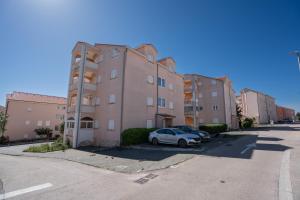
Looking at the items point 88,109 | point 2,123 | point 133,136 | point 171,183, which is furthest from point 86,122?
point 2,123

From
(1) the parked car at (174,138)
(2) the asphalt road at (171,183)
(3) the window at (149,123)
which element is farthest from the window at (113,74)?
(2) the asphalt road at (171,183)

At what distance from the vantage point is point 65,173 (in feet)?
26.1

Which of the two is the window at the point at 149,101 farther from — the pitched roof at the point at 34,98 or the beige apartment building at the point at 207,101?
the pitched roof at the point at 34,98

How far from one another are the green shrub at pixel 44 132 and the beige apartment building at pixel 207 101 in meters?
29.1

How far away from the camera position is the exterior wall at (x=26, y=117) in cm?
3241

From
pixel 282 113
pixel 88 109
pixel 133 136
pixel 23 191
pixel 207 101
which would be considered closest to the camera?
pixel 23 191

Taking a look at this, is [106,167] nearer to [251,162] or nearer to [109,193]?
[109,193]

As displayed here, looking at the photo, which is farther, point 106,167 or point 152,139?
point 152,139

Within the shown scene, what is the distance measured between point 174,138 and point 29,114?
3330 centimetres

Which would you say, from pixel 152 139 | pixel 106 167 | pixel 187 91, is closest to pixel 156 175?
pixel 106 167

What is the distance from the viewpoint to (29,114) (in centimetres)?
3453

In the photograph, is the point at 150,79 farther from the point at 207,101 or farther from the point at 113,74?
the point at 207,101

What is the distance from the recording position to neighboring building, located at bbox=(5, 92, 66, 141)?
3250 centimetres

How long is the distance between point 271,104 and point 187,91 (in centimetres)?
6075
